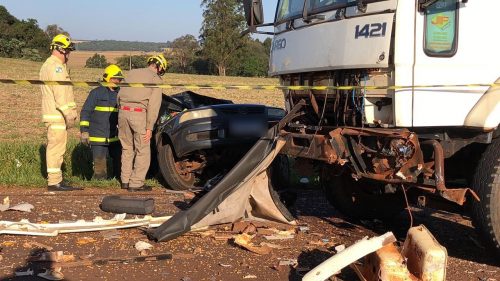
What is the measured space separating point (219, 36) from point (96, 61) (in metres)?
16.6

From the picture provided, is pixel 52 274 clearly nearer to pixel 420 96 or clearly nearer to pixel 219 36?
pixel 420 96

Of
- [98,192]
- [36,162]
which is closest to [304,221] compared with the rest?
[98,192]

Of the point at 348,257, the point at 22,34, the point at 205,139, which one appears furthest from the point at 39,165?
the point at 22,34

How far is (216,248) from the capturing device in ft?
17.7

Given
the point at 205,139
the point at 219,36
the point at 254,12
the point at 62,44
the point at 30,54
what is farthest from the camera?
the point at 219,36

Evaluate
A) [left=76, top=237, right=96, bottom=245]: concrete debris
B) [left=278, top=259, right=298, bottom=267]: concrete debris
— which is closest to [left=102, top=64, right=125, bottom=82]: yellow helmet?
[left=76, top=237, right=96, bottom=245]: concrete debris

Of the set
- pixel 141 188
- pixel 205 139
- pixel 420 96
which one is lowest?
pixel 141 188

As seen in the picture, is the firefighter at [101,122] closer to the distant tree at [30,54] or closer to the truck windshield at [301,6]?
the truck windshield at [301,6]

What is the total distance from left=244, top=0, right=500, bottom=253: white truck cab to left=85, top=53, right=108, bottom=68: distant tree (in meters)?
65.0

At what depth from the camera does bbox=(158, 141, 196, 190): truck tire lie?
818 centimetres

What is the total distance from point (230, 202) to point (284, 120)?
0.92m

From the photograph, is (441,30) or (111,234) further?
(111,234)

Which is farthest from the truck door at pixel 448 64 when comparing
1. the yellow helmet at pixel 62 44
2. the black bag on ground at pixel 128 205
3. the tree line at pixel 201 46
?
the tree line at pixel 201 46

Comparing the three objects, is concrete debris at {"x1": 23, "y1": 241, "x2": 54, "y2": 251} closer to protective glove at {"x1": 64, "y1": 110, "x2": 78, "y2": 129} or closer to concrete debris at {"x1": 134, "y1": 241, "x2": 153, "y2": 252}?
concrete debris at {"x1": 134, "y1": 241, "x2": 153, "y2": 252}
